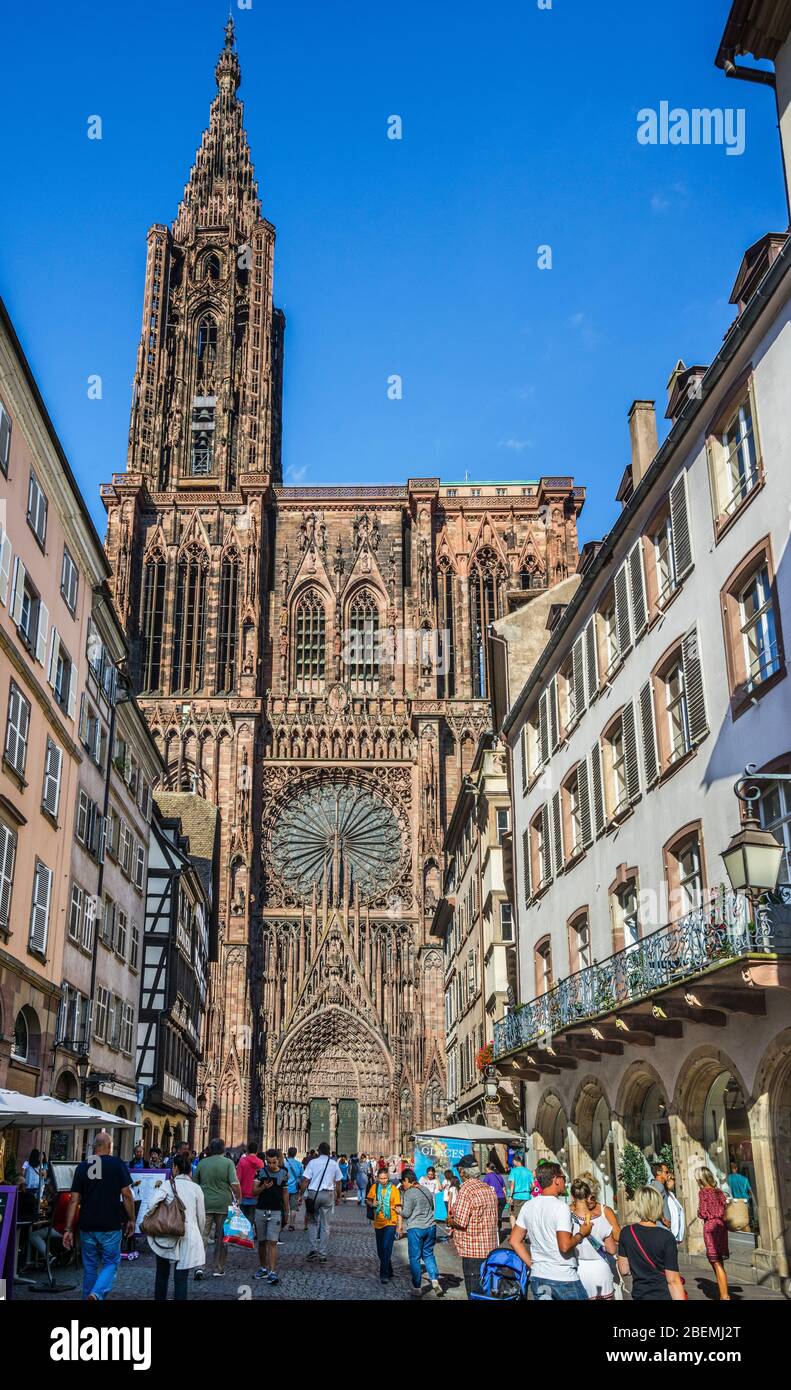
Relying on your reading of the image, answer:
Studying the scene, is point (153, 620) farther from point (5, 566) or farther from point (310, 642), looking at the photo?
point (5, 566)

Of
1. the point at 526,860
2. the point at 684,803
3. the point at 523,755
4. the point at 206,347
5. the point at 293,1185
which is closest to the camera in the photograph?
the point at 684,803

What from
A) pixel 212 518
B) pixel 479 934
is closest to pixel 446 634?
pixel 212 518

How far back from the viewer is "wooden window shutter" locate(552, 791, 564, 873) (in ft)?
85.9

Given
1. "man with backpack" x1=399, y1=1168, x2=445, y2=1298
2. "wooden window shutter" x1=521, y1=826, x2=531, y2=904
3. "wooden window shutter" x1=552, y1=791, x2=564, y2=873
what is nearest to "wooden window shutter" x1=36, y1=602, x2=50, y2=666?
"wooden window shutter" x1=552, y1=791, x2=564, y2=873

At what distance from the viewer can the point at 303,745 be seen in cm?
6462

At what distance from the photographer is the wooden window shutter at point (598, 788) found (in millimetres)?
23062

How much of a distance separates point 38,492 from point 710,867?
41.4ft

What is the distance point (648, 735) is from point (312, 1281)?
29.1ft

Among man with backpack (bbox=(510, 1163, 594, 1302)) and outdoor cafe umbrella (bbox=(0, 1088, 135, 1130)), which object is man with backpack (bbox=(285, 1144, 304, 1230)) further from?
man with backpack (bbox=(510, 1163, 594, 1302))

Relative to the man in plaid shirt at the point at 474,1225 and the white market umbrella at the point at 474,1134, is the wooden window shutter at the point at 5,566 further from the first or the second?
the white market umbrella at the point at 474,1134

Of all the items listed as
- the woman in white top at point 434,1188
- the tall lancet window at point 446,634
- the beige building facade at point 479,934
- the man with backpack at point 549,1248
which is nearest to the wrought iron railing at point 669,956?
the woman in white top at point 434,1188

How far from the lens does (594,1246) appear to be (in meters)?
9.94

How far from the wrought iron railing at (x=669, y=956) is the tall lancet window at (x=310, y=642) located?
139 ft
